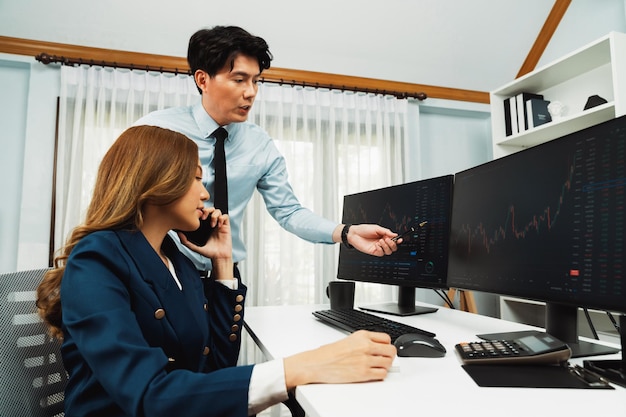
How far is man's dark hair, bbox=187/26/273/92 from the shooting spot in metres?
1.67

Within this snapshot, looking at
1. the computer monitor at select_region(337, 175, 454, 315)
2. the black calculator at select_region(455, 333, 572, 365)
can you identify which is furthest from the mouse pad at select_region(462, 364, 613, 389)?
the computer monitor at select_region(337, 175, 454, 315)

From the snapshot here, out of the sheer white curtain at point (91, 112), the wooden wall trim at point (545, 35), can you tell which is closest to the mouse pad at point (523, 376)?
the sheer white curtain at point (91, 112)

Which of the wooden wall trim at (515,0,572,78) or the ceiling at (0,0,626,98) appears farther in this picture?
the wooden wall trim at (515,0,572,78)

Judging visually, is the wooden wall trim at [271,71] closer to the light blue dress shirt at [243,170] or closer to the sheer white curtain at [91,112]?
the sheer white curtain at [91,112]

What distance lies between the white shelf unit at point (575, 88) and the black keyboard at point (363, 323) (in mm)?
1948

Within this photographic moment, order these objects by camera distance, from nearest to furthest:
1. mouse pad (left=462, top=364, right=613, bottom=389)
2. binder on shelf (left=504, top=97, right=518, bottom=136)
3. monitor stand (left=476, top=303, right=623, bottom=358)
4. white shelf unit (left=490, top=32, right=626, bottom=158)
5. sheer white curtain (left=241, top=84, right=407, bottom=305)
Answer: mouse pad (left=462, top=364, right=613, bottom=389), monitor stand (left=476, top=303, right=623, bottom=358), white shelf unit (left=490, top=32, right=626, bottom=158), sheer white curtain (left=241, top=84, right=407, bottom=305), binder on shelf (left=504, top=97, right=518, bottom=136)

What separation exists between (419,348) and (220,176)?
962 millimetres

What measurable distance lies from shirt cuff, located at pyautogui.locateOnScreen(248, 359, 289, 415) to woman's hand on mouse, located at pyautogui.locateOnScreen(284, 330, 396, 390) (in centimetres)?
1

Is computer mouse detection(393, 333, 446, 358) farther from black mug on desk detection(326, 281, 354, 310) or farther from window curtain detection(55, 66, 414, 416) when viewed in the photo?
window curtain detection(55, 66, 414, 416)

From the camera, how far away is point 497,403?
0.67 metres

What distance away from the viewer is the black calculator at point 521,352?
2.76ft

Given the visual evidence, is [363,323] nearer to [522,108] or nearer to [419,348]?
[419,348]

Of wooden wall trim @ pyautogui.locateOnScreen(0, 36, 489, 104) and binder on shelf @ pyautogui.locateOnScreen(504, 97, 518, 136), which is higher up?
wooden wall trim @ pyautogui.locateOnScreen(0, 36, 489, 104)

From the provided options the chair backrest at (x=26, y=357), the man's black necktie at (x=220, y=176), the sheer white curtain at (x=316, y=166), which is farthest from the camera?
the sheer white curtain at (x=316, y=166)
